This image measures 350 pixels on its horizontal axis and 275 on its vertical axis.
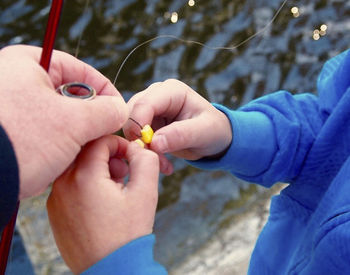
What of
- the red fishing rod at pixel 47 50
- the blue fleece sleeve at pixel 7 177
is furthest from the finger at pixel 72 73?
the blue fleece sleeve at pixel 7 177

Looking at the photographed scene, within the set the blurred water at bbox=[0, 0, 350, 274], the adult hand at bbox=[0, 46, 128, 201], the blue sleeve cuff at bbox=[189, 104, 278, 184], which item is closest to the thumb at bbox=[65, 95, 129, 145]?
the adult hand at bbox=[0, 46, 128, 201]

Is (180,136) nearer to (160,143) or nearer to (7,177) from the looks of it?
(160,143)

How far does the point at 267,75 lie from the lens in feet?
3.84

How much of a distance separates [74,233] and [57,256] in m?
0.69

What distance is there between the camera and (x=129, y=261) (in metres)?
0.35

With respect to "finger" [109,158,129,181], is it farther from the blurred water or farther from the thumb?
the blurred water

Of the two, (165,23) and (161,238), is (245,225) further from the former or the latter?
(165,23)

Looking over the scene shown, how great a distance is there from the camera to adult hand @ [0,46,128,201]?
12.4 inches

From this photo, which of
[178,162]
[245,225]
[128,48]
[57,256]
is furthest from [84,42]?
[245,225]

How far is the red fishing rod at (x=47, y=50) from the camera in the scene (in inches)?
14.8

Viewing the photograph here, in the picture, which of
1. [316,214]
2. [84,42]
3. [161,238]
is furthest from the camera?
[161,238]

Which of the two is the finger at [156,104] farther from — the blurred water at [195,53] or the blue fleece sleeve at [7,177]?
the blurred water at [195,53]

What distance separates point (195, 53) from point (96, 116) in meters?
0.75

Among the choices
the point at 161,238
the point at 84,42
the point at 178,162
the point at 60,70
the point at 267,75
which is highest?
the point at 60,70
